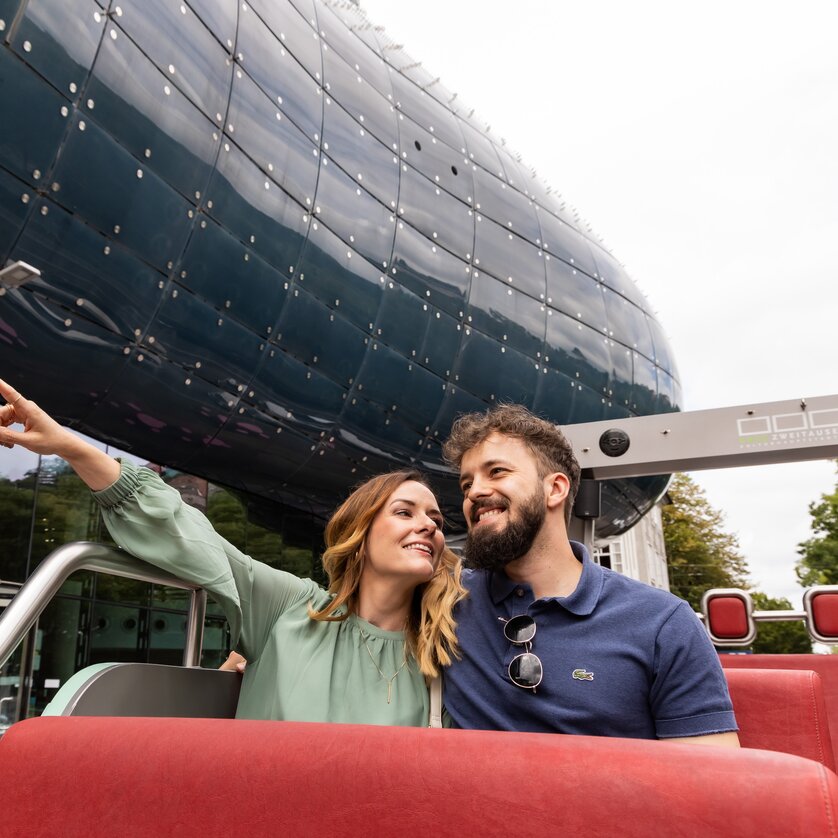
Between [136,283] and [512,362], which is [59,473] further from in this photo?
[512,362]

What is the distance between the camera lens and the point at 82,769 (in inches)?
43.0

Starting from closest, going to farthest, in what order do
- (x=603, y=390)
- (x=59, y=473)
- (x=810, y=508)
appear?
1. (x=59, y=473)
2. (x=603, y=390)
3. (x=810, y=508)

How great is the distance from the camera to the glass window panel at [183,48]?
3.96 m

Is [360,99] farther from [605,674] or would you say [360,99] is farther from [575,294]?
[605,674]

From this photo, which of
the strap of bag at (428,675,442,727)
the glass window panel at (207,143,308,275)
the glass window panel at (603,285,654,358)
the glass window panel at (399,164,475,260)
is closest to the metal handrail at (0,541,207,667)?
the strap of bag at (428,675,442,727)

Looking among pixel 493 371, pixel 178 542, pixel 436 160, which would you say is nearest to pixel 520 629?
pixel 178 542

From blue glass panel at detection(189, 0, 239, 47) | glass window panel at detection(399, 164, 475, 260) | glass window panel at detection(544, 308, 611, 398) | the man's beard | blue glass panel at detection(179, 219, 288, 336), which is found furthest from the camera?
glass window panel at detection(544, 308, 611, 398)

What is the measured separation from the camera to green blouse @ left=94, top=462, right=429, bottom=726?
175 centimetres

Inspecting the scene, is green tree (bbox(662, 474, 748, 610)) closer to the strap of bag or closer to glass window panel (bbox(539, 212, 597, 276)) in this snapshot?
glass window panel (bbox(539, 212, 597, 276))

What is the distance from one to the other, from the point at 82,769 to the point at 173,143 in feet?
12.4

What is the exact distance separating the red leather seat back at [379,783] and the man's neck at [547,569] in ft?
3.75

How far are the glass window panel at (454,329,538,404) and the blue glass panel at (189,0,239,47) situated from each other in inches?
121

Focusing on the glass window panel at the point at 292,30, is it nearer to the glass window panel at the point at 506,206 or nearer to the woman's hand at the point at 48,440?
the glass window panel at the point at 506,206

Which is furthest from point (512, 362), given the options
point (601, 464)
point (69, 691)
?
point (69, 691)
